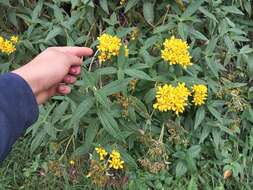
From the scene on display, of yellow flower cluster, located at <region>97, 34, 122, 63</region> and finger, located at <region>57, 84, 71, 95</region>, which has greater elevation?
finger, located at <region>57, 84, 71, 95</region>

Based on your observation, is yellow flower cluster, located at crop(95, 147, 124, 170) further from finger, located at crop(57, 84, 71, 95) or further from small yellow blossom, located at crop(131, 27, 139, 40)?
small yellow blossom, located at crop(131, 27, 139, 40)

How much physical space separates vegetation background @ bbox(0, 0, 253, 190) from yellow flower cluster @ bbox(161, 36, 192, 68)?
104 millimetres

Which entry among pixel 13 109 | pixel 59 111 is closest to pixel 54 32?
pixel 59 111

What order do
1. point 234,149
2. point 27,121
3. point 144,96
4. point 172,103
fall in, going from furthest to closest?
point 234,149, point 144,96, point 172,103, point 27,121

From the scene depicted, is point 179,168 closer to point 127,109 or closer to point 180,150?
point 180,150

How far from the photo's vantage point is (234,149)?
2.77 meters

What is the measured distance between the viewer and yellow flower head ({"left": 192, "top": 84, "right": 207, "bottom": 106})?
2.54 m

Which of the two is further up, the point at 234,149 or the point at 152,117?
the point at 152,117

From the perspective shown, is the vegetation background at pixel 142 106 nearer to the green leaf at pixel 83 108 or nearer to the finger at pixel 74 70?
the green leaf at pixel 83 108

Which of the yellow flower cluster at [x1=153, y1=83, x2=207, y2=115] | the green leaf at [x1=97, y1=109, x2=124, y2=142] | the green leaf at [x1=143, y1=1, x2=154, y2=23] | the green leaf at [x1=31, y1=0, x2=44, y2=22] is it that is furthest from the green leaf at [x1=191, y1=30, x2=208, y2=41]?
the green leaf at [x1=31, y1=0, x2=44, y2=22]

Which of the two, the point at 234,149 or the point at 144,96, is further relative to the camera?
the point at 234,149

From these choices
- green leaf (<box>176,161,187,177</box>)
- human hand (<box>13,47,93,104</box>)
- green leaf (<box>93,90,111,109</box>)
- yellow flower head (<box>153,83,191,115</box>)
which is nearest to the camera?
human hand (<box>13,47,93,104</box>)

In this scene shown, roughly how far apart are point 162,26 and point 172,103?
50 centimetres

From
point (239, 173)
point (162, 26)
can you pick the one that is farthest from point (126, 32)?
point (239, 173)
